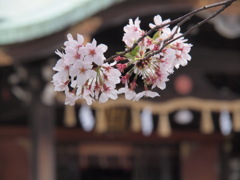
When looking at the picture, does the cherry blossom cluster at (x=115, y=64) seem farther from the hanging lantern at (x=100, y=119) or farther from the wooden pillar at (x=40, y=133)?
the hanging lantern at (x=100, y=119)

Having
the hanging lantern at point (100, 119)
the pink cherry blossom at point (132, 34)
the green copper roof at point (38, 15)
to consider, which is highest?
the green copper roof at point (38, 15)

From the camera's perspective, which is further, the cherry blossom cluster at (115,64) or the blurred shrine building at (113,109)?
the blurred shrine building at (113,109)

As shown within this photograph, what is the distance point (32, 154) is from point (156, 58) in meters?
5.52

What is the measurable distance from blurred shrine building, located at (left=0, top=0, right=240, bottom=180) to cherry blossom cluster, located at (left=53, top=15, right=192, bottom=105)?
422 centimetres

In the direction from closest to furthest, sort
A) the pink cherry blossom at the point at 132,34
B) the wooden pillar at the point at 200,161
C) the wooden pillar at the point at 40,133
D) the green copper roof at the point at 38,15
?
1. the pink cherry blossom at the point at 132,34
2. the green copper roof at the point at 38,15
3. the wooden pillar at the point at 40,133
4. the wooden pillar at the point at 200,161

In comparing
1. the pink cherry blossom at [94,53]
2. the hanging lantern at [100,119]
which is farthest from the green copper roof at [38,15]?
the pink cherry blossom at [94,53]

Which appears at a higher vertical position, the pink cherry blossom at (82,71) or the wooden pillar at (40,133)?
the wooden pillar at (40,133)

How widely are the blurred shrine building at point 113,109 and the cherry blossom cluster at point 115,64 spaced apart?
422cm

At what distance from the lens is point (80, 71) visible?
180 centimetres

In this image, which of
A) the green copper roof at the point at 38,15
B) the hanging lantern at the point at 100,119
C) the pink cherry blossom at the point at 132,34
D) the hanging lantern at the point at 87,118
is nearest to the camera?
the pink cherry blossom at the point at 132,34

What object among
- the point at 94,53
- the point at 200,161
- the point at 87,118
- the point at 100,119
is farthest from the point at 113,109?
the point at 94,53

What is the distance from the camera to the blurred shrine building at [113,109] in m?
6.56

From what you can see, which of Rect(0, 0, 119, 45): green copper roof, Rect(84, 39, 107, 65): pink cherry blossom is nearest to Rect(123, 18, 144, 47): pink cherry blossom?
Rect(84, 39, 107, 65): pink cherry blossom

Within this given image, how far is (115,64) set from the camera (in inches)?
74.3
